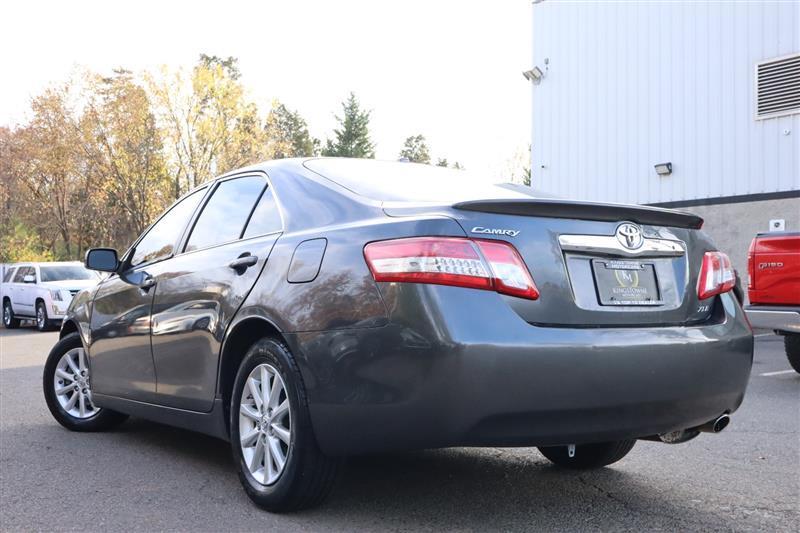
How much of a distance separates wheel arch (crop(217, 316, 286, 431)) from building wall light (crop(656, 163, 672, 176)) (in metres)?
15.1

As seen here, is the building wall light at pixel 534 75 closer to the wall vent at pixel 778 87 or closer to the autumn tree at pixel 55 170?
the wall vent at pixel 778 87

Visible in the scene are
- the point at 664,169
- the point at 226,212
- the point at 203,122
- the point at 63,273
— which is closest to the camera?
the point at 226,212

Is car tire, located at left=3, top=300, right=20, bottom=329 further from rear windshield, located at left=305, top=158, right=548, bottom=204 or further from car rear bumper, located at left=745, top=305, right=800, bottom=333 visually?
rear windshield, located at left=305, top=158, right=548, bottom=204

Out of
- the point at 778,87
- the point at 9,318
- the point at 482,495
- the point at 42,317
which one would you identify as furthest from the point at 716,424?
the point at 9,318

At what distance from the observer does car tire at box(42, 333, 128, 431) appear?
5.87 metres

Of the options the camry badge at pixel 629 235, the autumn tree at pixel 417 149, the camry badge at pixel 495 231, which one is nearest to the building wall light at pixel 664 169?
the camry badge at pixel 629 235

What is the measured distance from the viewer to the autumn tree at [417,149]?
92.4m

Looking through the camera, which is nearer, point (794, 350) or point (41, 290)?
point (794, 350)

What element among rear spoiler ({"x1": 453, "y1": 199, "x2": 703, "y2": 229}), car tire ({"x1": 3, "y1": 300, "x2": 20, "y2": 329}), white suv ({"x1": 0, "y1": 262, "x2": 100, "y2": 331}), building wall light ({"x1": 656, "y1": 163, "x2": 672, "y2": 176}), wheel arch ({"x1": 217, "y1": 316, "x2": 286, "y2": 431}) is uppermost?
building wall light ({"x1": 656, "y1": 163, "x2": 672, "y2": 176})

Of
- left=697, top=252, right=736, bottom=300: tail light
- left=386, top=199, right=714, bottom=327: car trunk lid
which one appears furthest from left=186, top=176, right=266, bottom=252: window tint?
left=697, top=252, right=736, bottom=300: tail light

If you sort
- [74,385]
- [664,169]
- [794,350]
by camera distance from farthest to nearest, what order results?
[664,169]
[794,350]
[74,385]

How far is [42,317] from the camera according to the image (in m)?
19.7

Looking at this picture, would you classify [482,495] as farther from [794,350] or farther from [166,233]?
[794,350]

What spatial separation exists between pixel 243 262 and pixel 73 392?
107 inches
